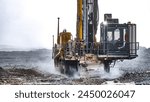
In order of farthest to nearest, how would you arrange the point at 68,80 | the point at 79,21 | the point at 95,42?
the point at 79,21
the point at 95,42
the point at 68,80

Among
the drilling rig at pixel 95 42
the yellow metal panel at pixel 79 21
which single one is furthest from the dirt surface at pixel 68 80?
the yellow metal panel at pixel 79 21

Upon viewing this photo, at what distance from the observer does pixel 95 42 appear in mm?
11828

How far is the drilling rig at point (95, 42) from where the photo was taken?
11.5 metres

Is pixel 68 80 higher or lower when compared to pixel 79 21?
lower

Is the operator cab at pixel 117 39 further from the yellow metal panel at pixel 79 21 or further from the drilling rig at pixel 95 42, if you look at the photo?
the yellow metal panel at pixel 79 21

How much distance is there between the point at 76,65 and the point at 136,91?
4.25 metres

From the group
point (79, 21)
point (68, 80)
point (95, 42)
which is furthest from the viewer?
point (79, 21)

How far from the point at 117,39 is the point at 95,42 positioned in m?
0.57

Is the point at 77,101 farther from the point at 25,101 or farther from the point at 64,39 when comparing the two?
the point at 64,39

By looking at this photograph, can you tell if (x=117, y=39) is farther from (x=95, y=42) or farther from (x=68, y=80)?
(x=68, y=80)

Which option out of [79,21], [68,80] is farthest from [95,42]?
[68,80]

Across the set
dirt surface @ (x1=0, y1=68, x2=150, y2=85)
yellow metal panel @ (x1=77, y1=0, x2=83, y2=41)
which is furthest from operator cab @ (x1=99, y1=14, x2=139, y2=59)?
yellow metal panel @ (x1=77, y1=0, x2=83, y2=41)

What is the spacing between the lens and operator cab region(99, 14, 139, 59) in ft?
37.7

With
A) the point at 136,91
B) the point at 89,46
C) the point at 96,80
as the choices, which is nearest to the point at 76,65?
the point at 89,46
